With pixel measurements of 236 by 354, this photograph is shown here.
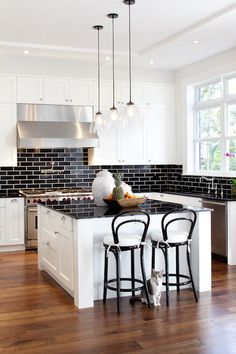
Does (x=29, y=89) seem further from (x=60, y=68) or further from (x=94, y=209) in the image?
(x=94, y=209)

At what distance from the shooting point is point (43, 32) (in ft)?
20.4

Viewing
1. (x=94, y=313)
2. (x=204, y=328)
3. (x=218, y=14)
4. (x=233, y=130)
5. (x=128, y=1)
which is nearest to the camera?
(x=204, y=328)

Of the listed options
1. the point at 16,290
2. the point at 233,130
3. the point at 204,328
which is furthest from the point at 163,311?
the point at 233,130

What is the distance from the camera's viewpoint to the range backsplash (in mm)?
7879

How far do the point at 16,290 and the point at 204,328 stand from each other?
2.15 meters

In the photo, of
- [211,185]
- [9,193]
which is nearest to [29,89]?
[9,193]

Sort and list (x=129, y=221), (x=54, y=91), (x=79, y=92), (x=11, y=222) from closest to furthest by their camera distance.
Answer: (x=129, y=221) < (x=11, y=222) < (x=54, y=91) < (x=79, y=92)

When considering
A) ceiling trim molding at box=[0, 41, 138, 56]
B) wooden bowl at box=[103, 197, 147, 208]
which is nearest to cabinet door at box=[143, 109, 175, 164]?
ceiling trim molding at box=[0, 41, 138, 56]

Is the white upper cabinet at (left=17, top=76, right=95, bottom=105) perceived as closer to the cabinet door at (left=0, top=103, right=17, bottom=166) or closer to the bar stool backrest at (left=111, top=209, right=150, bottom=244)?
the cabinet door at (left=0, top=103, right=17, bottom=166)

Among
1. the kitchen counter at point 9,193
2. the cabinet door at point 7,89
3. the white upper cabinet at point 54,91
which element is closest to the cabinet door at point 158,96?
the white upper cabinet at point 54,91

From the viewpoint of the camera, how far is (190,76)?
8.09 meters

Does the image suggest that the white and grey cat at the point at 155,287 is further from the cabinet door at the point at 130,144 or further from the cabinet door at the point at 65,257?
the cabinet door at the point at 130,144

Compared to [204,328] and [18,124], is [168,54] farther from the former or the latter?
[204,328]

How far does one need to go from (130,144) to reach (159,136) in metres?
0.57
